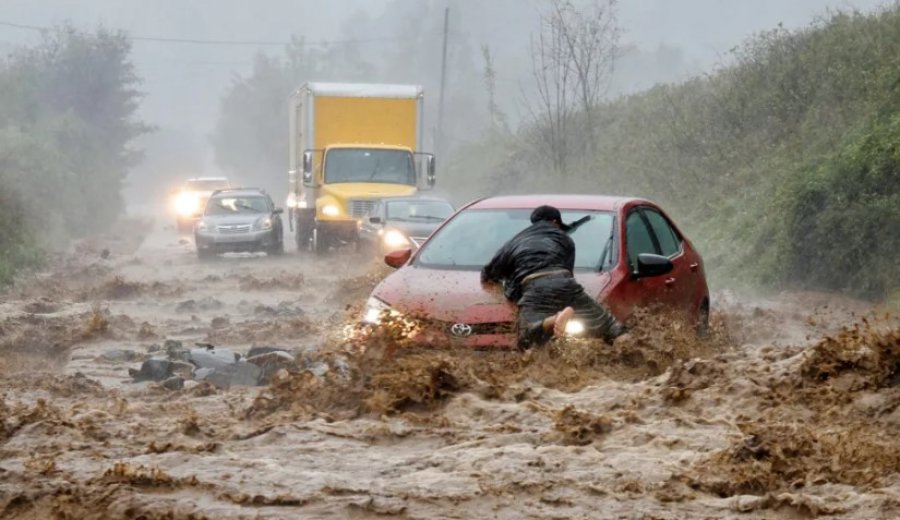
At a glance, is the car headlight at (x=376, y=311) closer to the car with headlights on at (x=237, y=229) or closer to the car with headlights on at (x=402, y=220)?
the car with headlights on at (x=402, y=220)

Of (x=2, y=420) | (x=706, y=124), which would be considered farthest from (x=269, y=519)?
(x=706, y=124)

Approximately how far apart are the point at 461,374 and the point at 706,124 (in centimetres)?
2412

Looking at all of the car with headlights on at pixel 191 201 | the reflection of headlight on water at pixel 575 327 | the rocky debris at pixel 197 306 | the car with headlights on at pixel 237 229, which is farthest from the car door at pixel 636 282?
the car with headlights on at pixel 191 201

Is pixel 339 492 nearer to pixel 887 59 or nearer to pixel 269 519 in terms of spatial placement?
pixel 269 519

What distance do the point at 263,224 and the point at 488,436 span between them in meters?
24.2

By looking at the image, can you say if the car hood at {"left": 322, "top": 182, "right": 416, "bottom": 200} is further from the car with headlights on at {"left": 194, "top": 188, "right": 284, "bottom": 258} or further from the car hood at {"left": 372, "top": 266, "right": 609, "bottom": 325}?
the car hood at {"left": 372, "top": 266, "right": 609, "bottom": 325}

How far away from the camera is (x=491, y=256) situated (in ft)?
34.1

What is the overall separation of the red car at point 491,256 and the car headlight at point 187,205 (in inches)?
1326

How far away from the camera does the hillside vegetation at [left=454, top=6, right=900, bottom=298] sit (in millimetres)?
18672

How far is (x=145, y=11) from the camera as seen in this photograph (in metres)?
175

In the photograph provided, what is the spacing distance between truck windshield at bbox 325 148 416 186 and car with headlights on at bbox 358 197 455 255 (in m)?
3.97

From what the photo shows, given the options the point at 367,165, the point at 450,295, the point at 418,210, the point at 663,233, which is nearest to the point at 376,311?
the point at 450,295

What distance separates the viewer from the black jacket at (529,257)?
9414 mm

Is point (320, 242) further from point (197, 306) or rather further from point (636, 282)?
point (636, 282)
